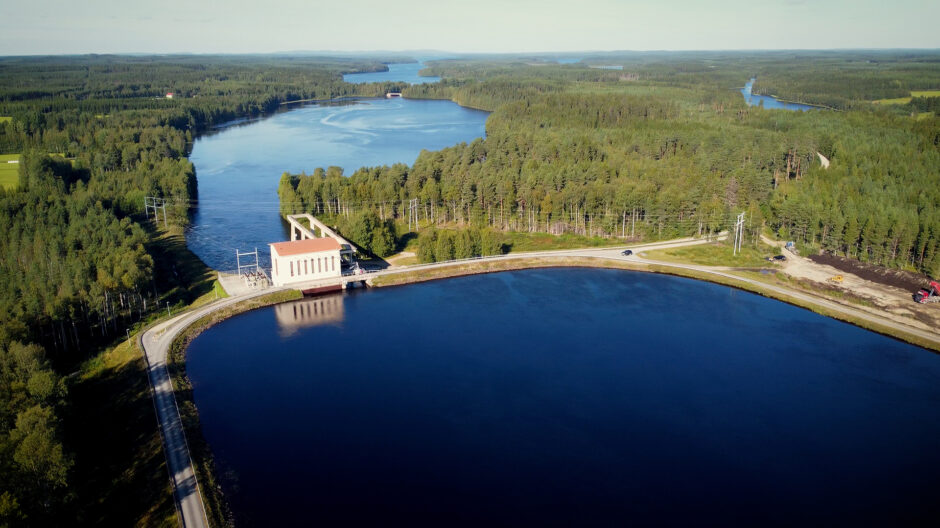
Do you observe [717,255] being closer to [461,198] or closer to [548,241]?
[548,241]

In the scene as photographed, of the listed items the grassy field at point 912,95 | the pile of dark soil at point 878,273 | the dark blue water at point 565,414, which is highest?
the grassy field at point 912,95

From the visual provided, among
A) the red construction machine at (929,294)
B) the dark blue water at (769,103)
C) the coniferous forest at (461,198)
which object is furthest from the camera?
the dark blue water at (769,103)

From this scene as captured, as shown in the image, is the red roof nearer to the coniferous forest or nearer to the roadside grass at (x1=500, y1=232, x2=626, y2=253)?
the coniferous forest

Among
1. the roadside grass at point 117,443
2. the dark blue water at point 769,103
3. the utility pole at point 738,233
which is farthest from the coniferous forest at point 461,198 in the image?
the dark blue water at point 769,103

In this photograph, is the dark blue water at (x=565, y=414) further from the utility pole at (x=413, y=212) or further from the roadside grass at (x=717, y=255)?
the utility pole at (x=413, y=212)

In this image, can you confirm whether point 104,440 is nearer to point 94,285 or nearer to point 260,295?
point 94,285

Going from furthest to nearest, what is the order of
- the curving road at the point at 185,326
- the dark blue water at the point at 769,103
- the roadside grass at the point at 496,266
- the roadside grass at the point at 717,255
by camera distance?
the dark blue water at the point at 769,103
the roadside grass at the point at 717,255
the roadside grass at the point at 496,266
the curving road at the point at 185,326

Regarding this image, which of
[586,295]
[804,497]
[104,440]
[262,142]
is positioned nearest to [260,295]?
[104,440]
